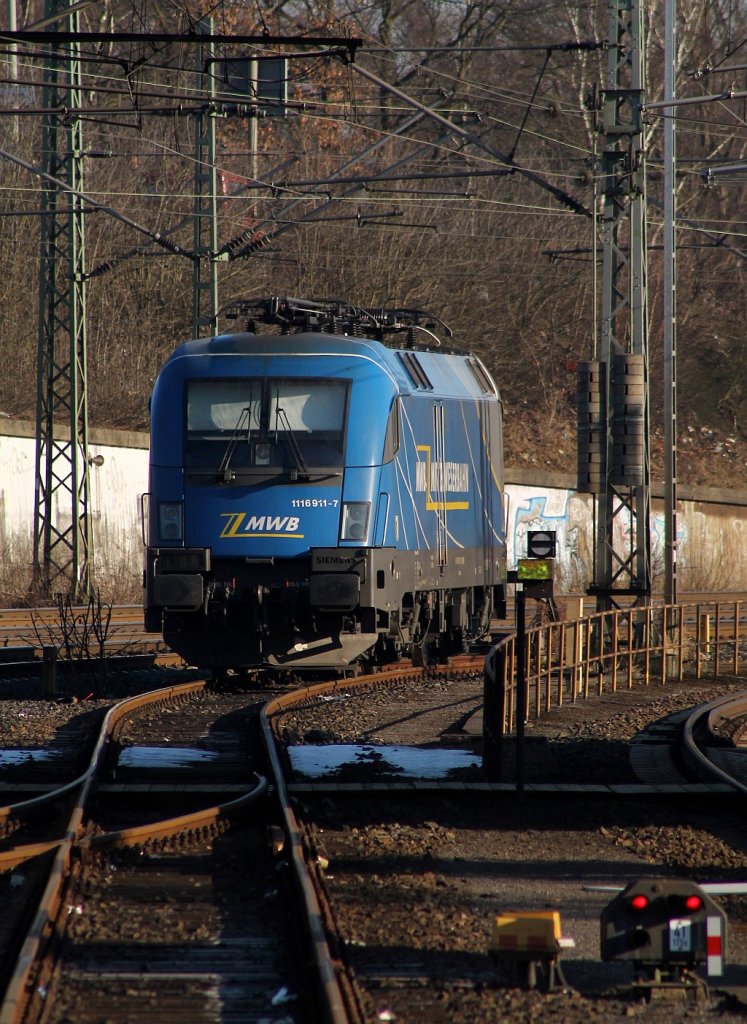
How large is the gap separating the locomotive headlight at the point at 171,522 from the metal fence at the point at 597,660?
3.73 m

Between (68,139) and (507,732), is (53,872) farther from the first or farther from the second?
(68,139)

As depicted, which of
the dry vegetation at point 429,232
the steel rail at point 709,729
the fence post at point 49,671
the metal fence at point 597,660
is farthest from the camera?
the dry vegetation at point 429,232

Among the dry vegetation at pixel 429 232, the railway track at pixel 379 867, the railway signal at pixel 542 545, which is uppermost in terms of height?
the dry vegetation at pixel 429 232

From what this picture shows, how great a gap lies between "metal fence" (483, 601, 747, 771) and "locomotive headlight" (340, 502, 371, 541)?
1.98 m

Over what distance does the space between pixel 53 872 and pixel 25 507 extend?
2512 cm

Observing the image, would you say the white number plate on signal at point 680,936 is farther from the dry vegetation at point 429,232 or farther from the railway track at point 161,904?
→ the dry vegetation at point 429,232

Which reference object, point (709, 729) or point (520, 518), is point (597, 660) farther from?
point (520, 518)

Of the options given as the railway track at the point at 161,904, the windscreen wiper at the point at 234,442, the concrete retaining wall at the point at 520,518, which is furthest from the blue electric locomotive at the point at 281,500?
the concrete retaining wall at the point at 520,518

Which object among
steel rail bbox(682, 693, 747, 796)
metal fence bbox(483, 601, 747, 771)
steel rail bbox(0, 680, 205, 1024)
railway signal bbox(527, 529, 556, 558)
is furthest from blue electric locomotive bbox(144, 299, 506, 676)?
railway signal bbox(527, 529, 556, 558)

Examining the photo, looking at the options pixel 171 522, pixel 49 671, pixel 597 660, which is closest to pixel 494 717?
pixel 171 522

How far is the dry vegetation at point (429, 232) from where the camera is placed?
4019 cm

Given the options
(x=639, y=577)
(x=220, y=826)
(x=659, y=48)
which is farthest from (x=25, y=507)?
(x=659, y=48)

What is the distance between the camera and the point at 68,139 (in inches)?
974

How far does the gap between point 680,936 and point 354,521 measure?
31.7 feet
